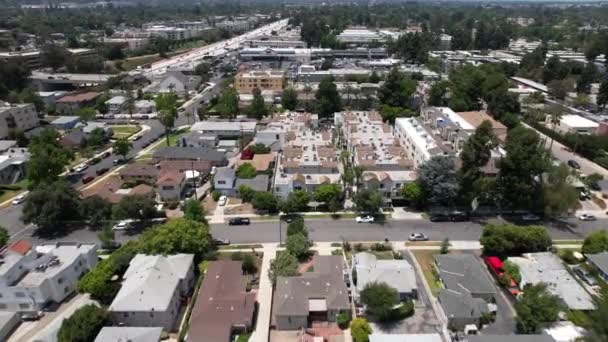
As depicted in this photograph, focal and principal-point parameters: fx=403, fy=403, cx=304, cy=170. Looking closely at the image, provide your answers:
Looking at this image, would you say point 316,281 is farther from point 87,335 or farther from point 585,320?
point 585,320

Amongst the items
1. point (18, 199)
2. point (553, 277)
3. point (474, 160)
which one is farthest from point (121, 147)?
point (553, 277)

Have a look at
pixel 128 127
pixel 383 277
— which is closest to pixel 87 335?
pixel 383 277

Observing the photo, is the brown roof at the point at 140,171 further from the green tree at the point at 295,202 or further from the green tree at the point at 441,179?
the green tree at the point at 441,179

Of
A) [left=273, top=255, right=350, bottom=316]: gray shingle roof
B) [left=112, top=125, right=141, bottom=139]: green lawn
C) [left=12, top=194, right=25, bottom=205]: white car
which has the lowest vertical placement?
[left=12, top=194, right=25, bottom=205]: white car

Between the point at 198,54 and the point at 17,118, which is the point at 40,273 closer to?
the point at 17,118

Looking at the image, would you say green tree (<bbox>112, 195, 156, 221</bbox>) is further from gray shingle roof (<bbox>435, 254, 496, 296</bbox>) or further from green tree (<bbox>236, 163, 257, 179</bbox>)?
gray shingle roof (<bbox>435, 254, 496, 296</bbox>)

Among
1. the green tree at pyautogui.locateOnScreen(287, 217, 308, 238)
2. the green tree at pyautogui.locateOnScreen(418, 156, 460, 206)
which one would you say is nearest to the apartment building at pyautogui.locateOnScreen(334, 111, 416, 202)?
the green tree at pyautogui.locateOnScreen(418, 156, 460, 206)
